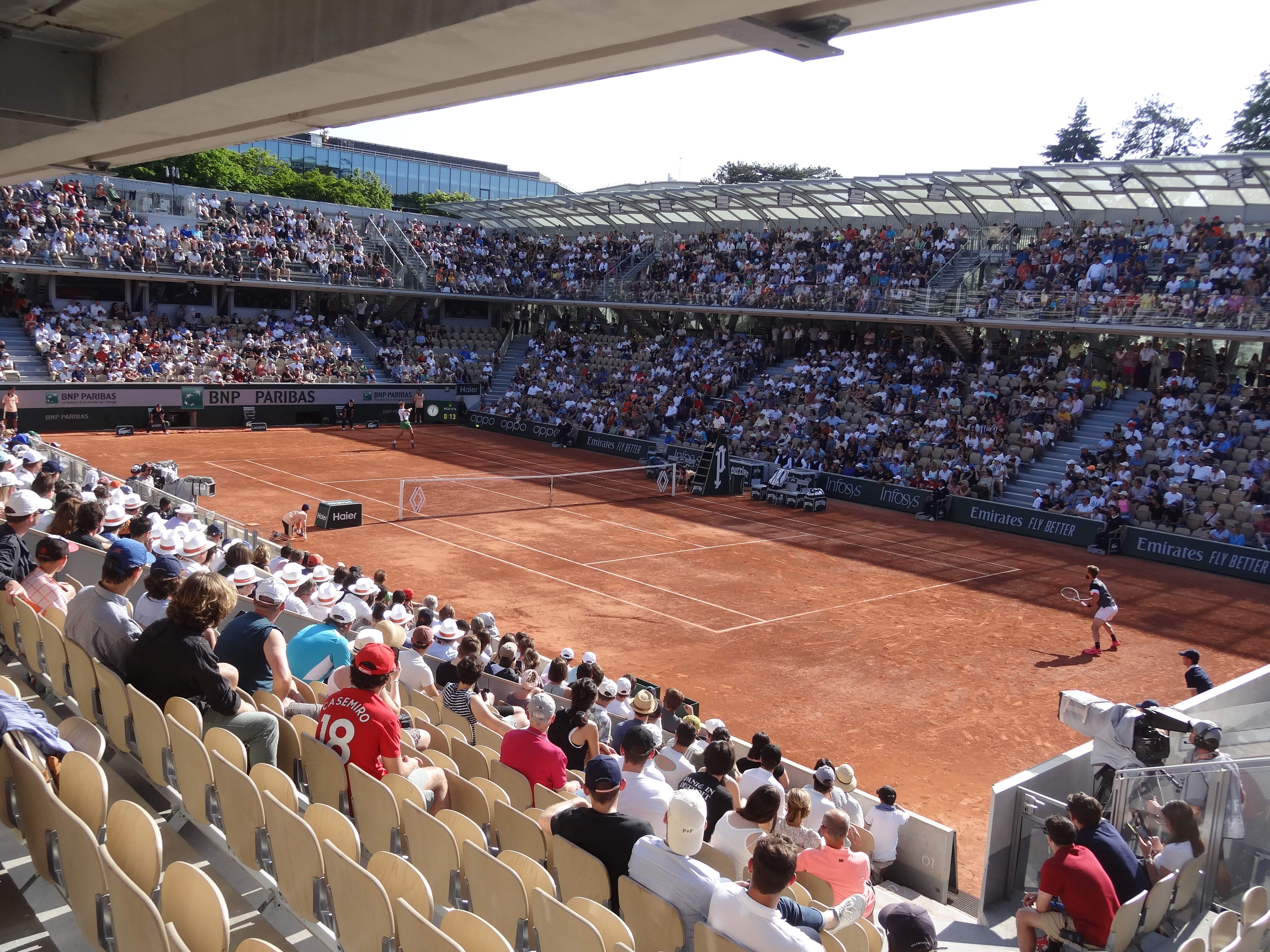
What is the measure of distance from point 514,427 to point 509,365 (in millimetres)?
8905

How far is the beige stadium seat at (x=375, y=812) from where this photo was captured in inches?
215

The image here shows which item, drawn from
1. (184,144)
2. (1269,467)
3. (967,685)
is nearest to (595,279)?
(1269,467)

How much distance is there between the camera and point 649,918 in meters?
5.01

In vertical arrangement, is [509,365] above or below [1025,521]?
above

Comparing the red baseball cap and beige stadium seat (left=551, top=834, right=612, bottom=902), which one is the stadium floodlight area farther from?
beige stadium seat (left=551, top=834, right=612, bottom=902)

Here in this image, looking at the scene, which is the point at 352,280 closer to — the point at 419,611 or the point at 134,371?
the point at 134,371

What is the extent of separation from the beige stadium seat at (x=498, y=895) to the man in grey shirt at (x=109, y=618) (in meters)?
3.00

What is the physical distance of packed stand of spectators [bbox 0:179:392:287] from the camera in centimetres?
4016

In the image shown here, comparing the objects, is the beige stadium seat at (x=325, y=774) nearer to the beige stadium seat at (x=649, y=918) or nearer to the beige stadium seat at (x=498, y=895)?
the beige stadium seat at (x=498, y=895)

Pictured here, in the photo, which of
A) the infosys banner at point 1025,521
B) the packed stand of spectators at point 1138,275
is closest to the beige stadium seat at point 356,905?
the infosys banner at point 1025,521

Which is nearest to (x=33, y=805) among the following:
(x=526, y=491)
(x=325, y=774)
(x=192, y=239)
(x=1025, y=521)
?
(x=325, y=774)

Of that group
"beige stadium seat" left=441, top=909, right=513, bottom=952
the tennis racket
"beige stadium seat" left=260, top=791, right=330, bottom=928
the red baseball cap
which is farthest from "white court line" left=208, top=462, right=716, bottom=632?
"beige stadium seat" left=441, top=909, right=513, bottom=952

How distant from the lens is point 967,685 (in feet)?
Answer: 51.5

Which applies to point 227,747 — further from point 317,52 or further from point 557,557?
point 557,557
